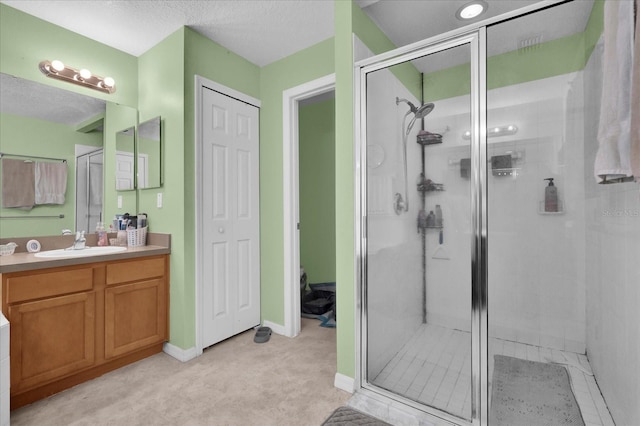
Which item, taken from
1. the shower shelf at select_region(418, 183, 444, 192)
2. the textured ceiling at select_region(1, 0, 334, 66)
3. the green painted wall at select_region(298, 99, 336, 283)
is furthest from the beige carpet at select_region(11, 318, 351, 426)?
the textured ceiling at select_region(1, 0, 334, 66)

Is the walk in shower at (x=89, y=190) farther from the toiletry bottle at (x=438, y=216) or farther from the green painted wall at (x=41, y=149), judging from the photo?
the toiletry bottle at (x=438, y=216)

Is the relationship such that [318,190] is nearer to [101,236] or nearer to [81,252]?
[101,236]

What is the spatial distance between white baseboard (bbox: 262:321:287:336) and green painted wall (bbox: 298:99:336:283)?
1072mm

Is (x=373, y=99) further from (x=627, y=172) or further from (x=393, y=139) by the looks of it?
(x=627, y=172)

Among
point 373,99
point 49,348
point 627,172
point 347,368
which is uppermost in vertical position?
point 373,99

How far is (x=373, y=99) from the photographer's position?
192cm

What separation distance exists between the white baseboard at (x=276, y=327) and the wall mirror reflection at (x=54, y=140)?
5.63 ft

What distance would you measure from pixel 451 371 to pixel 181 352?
1.88m

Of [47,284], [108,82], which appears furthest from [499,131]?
[108,82]

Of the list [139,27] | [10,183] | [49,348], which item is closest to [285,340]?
[49,348]

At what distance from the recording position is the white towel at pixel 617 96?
869 mm

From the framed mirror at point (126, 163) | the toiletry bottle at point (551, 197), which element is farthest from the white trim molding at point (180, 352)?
the toiletry bottle at point (551, 197)

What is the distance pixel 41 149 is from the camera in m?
2.16

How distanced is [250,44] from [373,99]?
1360mm
